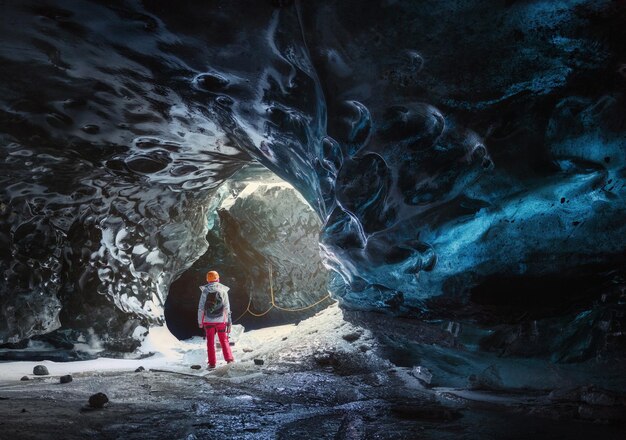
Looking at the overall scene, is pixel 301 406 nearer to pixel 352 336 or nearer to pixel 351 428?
pixel 351 428

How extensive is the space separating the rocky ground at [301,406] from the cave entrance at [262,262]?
4.98 meters

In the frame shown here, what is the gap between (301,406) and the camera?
2881 mm

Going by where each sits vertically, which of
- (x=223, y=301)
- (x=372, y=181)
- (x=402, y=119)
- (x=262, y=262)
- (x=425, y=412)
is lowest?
(x=425, y=412)

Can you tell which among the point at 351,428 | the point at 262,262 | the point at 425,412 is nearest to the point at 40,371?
the point at 351,428

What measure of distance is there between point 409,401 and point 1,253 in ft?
16.5

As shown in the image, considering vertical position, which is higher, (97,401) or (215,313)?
(215,313)

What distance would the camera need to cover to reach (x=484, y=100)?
212 cm

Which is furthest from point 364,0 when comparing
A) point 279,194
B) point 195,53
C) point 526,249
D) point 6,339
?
point 279,194

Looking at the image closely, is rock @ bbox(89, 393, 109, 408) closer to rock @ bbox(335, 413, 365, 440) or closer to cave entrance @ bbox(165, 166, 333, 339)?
rock @ bbox(335, 413, 365, 440)

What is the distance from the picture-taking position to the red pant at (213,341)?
5.29 meters

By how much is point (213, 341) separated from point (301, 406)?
2.96m

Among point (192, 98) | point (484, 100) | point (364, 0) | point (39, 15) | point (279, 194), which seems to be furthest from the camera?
point (279, 194)

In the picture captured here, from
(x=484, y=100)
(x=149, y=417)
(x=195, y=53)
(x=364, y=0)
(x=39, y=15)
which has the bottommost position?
(x=149, y=417)

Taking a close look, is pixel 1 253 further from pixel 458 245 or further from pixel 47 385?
pixel 458 245
